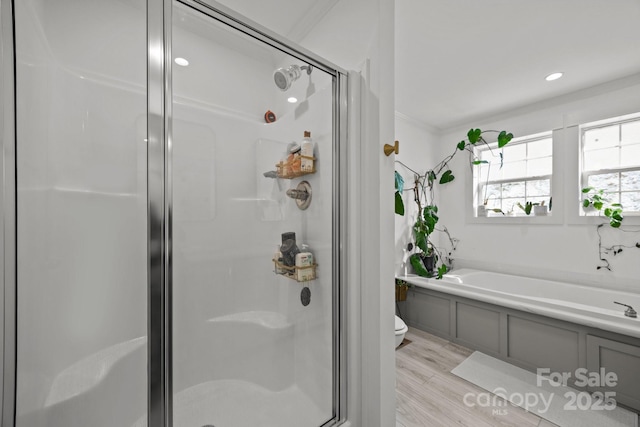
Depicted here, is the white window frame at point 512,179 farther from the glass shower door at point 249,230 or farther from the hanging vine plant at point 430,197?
the glass shower door at point 249,230

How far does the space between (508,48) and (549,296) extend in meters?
2.41

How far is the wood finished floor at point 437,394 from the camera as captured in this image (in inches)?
62.6

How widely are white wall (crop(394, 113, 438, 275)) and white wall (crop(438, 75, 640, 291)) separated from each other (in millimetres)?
541

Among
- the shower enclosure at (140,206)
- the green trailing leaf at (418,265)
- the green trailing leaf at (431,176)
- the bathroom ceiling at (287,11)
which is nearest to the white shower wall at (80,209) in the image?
the shower enclosure at (140,206)

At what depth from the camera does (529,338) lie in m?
2.07

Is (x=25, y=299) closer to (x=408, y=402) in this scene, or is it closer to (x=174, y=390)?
(x=174, y=390)

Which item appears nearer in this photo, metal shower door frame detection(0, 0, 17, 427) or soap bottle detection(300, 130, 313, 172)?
metal shower door frame detection(0, 0, 17, 427)

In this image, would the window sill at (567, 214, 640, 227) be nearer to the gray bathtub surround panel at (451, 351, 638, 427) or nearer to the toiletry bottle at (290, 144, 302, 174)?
the gray bathtub surround panel at (451, 351, 638, 427)

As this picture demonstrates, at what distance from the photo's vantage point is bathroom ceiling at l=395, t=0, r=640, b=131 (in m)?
1.55

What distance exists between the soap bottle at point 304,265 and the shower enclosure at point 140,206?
0.58 ft

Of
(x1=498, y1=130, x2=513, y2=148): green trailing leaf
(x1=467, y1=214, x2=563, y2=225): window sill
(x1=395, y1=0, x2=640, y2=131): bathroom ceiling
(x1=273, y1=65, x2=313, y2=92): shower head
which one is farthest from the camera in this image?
(x1=498, y1=130, x2=513, y2=148): green trailing leaf

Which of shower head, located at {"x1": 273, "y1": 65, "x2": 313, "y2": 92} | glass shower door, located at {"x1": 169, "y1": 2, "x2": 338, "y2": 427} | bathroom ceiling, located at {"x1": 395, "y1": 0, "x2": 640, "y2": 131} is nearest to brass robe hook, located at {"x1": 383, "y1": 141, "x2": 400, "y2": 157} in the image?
glass shower door, located at {"x1": 169, "y1": 2, "x2": 338, "y2": 427}

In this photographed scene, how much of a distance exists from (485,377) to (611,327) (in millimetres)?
883

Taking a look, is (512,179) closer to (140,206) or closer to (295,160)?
(295,160)
